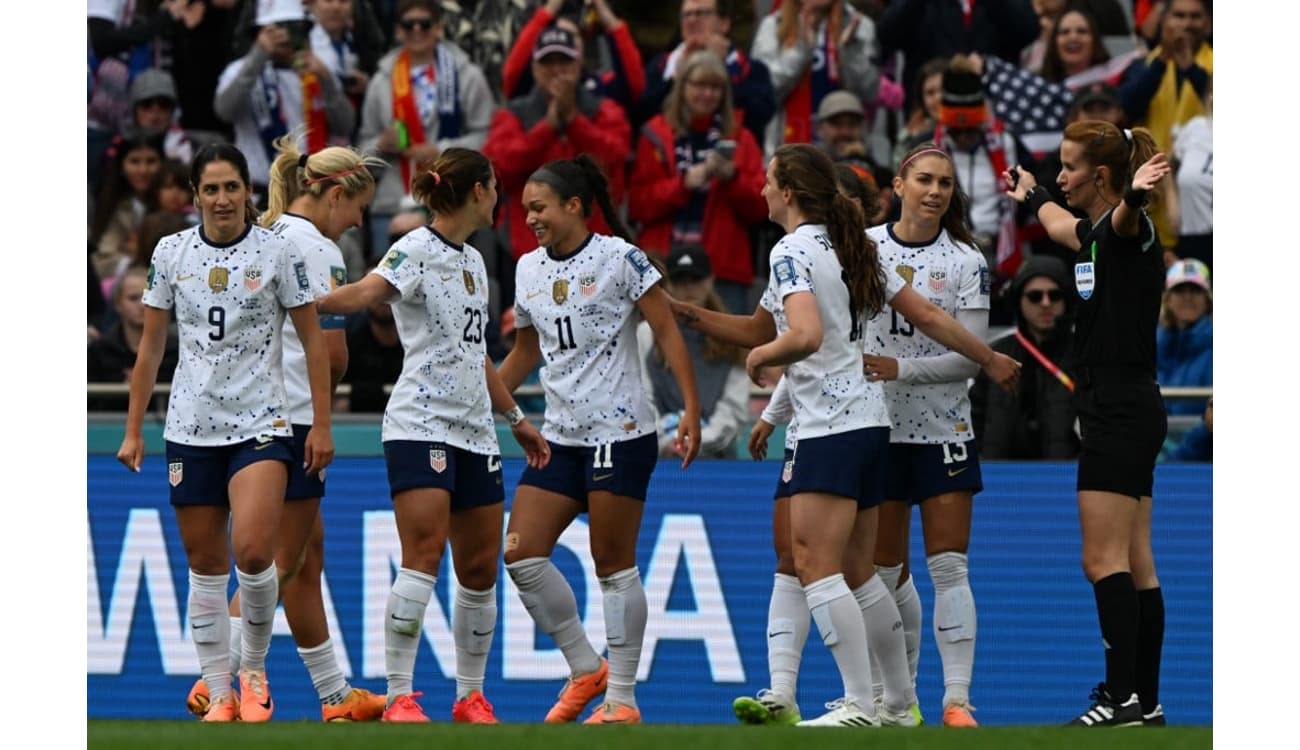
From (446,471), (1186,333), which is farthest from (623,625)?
(1186,333)

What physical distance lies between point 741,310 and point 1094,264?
5.36 m

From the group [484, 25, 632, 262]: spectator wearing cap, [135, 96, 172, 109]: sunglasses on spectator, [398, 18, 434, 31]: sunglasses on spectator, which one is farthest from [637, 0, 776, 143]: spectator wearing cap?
[135, 96, 172, 109]: sunglasses on spectator

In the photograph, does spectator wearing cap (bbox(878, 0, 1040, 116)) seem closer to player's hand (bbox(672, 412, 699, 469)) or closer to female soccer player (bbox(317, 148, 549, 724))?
player's hand (bbox(672, 412, 699, 469))


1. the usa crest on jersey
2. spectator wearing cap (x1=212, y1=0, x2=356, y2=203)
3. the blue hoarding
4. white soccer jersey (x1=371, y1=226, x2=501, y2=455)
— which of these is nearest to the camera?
the usa crest on jersey

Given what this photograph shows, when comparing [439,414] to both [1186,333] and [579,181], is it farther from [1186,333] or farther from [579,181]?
[1186,333]

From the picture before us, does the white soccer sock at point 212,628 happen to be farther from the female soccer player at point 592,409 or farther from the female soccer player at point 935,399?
the female soccer player at point 935,399

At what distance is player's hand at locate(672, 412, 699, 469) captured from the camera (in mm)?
9375

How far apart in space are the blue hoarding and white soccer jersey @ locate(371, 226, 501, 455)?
276cm

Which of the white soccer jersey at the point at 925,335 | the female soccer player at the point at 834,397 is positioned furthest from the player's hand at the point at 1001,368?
the white soccer jersey at the point at 925,335

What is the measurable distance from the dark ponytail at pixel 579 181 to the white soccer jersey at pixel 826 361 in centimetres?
116

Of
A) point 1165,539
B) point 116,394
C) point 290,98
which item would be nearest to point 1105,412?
point 1165,539

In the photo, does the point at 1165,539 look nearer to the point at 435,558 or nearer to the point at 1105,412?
the point at 1105,412

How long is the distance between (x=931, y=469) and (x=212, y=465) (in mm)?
2916

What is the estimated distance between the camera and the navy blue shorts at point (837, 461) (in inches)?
336
